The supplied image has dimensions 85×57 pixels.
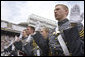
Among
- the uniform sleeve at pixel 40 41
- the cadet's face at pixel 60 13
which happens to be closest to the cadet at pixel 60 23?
the cadet's face at pixel 60 13

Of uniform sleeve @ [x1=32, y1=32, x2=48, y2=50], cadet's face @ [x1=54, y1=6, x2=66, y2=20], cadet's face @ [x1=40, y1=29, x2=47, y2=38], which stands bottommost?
uniform sleeve @ [x1=32, y1=32, x2=48, y2=50]

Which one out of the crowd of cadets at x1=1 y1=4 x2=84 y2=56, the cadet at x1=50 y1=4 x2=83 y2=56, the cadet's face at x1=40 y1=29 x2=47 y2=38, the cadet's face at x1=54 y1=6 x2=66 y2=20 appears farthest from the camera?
the cadet's face at x1=40 y1=29 x2=47 y2=38

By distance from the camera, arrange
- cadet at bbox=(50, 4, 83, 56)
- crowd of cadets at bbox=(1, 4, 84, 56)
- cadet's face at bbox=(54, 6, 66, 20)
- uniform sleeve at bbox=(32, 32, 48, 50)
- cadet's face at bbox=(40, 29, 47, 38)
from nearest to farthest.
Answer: crowd of cadets at bbox=(1, 4, 84, 56) → cadet at bbox=(50, 4, 83, 56) → cadet's face at bbox=(54, 6, 66, 20) → uniform sleeve at bbox=(32, 32, 48, 50) → cadet's face at bbox=(40, 29, 47, 38)

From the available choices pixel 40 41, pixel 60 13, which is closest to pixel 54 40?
pixel 40 41

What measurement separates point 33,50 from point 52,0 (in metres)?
1.09

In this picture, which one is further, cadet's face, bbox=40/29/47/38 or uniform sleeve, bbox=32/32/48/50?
cadet's face, bbox=40/29/47/38

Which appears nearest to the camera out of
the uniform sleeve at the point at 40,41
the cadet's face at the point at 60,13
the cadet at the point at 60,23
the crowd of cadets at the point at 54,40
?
the crowd of cadets at the point at 54,40

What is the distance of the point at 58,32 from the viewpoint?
3600 mm

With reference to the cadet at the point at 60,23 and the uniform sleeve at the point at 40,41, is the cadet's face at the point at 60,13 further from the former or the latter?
the uniform sleeve at the point at 40,41

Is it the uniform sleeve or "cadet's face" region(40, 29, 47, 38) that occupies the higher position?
"cadet's face" region(40, 29, 47, 38)

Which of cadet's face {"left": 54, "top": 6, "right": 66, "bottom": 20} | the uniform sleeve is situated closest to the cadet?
Answer: cadet's face {"left": 54, "top": 6, "right": 66, "bottom": 20}

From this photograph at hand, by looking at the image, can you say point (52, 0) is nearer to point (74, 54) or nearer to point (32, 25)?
point (32, 25)

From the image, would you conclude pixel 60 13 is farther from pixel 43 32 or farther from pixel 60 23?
pixel 43 32

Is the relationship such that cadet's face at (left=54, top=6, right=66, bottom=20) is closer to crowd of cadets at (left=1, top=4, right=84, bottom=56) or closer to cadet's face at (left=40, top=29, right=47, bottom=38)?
crowd of cadets at (left=1, top=4, right=84, bottom=56)
